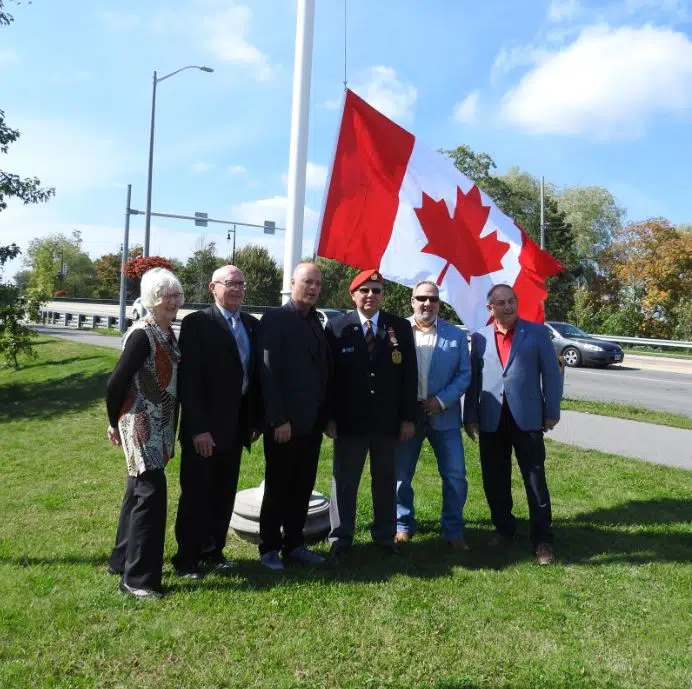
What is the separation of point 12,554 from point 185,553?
135cm

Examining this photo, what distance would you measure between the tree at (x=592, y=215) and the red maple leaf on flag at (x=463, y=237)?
5970 cm

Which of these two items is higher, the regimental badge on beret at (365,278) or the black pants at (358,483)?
the regimental badge on beret at (365,278)

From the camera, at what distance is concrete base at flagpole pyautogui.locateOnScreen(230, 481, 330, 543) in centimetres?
526

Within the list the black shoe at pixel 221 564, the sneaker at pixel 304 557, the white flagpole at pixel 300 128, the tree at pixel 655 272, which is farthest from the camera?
the tree at pixel 655 272

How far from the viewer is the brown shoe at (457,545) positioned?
17.0ft

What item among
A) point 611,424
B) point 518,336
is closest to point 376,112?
point 518,336

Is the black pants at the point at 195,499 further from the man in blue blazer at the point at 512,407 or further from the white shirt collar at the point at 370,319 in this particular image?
the man in blue blazer at the point at 512,407

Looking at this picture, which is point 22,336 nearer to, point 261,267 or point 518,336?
point 518,336

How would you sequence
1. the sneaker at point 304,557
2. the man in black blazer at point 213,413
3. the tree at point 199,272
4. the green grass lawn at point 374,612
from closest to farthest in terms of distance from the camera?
the green grass lawn at point 374,612 → the man in black blazer at point 213,413 → the sneaker at point 304,557 → the tree at point 199,272

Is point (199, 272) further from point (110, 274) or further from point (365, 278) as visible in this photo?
point (365, 278)

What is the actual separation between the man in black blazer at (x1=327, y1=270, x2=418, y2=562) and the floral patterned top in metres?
1.18

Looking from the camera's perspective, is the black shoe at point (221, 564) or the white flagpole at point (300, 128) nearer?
the black shoe at point (221, 564)

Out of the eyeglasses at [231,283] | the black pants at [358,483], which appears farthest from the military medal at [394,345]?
the eyeglasses at [231,283]

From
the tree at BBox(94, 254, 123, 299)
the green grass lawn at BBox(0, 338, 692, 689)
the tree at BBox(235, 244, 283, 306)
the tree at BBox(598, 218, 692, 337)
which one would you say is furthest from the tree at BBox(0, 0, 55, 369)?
the tree at BBox(94, 254, 123, 299)
